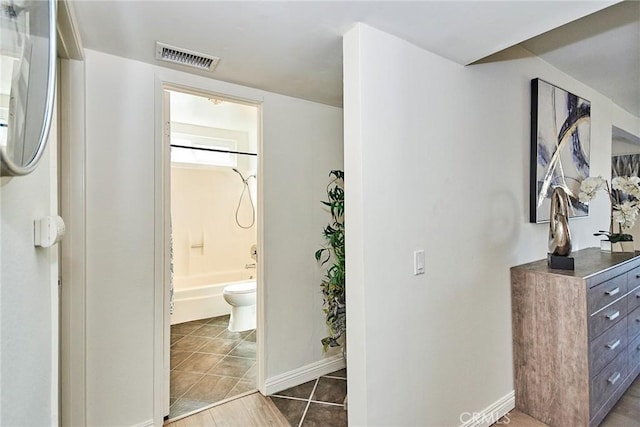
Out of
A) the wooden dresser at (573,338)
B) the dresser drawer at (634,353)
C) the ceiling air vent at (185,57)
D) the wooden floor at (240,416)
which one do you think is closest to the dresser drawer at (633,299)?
the wooden dresser at (573,338)

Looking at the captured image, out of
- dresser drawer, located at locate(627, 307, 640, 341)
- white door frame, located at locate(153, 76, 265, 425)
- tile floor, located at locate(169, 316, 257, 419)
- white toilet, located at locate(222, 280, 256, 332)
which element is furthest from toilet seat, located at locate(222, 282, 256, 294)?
dresser drawer, located at locate(627, 307, 640, 341)

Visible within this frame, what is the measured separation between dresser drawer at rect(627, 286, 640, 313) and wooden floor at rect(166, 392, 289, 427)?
247 centimetres

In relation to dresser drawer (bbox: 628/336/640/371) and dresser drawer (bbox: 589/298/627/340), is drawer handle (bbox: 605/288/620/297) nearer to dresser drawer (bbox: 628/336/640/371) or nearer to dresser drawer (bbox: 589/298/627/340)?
dresser drawer (bbox: 589/298/627/340)

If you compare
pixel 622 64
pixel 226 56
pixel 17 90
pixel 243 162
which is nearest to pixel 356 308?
pixel 17 90

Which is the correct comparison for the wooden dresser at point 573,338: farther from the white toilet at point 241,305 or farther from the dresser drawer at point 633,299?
the white toilet at point 241,305

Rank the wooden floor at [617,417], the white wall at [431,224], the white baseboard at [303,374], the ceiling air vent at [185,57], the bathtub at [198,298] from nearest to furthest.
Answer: the white wall at [431,224], the ceiling air vent at [185,57], the wooden floor at [617,417], the white baseboard at [303,374], the bathtub at [198,298]

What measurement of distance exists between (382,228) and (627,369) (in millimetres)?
2203

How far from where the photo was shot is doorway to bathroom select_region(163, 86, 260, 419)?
284cm

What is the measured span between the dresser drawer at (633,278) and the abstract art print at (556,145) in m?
0.55

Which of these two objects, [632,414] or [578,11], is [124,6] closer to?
[578,11]

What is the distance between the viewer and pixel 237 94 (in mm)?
2207

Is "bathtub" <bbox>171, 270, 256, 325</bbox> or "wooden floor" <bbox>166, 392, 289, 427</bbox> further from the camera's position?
"bathtub" <bbox>171, 270, 256, 325</bbox>

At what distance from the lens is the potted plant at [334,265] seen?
7.77 ft

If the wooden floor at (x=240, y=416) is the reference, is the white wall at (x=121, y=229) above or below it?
above
